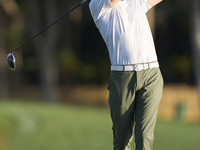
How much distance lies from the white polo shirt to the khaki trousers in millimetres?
144

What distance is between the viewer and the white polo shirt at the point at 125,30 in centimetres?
411

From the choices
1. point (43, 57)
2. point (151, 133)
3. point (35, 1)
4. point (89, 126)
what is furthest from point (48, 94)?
point (151, 133)

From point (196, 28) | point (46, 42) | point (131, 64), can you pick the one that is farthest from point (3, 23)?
point (131, 64)

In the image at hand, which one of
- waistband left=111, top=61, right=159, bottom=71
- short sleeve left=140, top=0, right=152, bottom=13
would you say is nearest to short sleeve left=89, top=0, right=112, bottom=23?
short sleeve left=140, top=0, right=152, bottom=13

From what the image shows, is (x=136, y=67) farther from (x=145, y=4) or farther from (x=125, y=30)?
(x=145, y=4)

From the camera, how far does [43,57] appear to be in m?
19.9

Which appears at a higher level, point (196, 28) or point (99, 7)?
point (196, 28)

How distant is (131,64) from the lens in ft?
13.7

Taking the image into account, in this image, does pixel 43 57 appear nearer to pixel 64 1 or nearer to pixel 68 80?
pixel 64 1

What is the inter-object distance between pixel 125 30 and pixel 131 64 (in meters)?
0.32

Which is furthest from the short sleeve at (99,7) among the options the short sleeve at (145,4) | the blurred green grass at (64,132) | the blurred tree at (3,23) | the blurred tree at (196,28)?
the blurred tree at (3,23)

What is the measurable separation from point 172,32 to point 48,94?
6867 millimetres

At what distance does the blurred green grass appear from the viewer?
1079 cm

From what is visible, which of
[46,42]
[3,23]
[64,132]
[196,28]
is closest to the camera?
[64,132]
